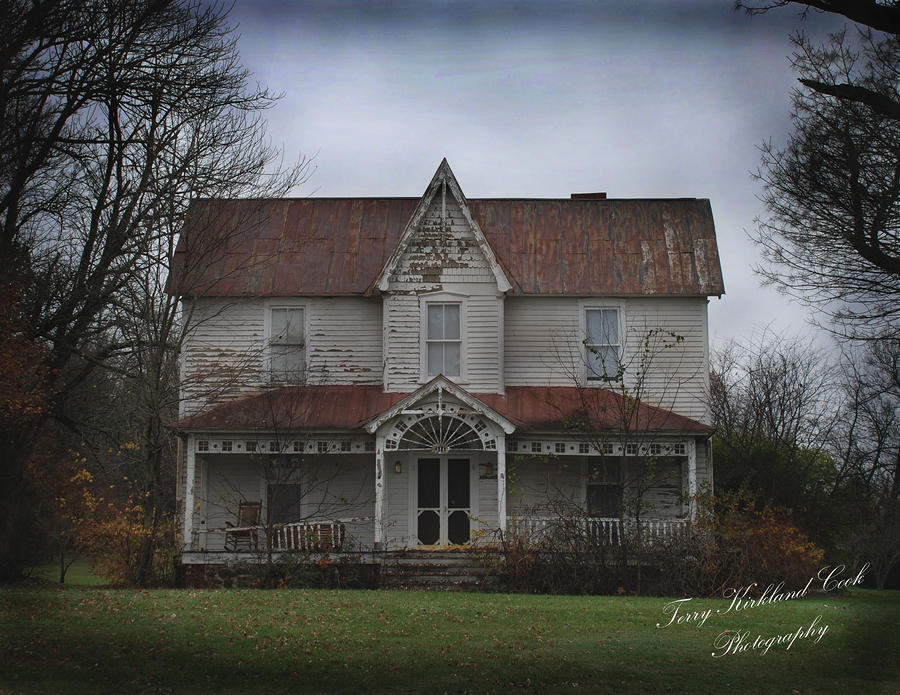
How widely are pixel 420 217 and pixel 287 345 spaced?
14.5 feet

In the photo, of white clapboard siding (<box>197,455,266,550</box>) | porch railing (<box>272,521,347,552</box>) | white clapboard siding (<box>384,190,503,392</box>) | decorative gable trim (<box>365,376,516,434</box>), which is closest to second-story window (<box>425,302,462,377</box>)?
white clapboard siding (<box>384,190,503,392</box>)

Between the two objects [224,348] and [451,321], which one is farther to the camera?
[224,348]

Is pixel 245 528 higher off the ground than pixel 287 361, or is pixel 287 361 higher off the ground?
pixel 287 361

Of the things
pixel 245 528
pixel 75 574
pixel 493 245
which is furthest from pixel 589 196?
pixel 75 574

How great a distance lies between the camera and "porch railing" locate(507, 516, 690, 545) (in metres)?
18.7

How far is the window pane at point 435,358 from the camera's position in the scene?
876 inches

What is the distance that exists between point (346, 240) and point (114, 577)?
31.5ft

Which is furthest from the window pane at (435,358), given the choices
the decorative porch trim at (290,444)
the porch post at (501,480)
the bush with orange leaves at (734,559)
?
the bush with orange leaves at (734,559)

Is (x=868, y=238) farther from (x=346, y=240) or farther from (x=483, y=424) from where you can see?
(x=346, y=240)

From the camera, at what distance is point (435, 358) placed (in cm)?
2228

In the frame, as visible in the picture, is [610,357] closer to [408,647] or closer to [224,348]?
[224,348]

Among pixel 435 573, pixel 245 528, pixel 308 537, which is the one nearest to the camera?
pixel 435 573

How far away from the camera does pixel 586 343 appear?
22578 millimetres

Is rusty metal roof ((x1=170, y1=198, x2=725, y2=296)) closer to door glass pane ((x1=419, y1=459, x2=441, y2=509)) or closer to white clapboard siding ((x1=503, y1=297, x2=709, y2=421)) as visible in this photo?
white clapboard siding ((x1=503, y1=297, x2=709, y2=421))
